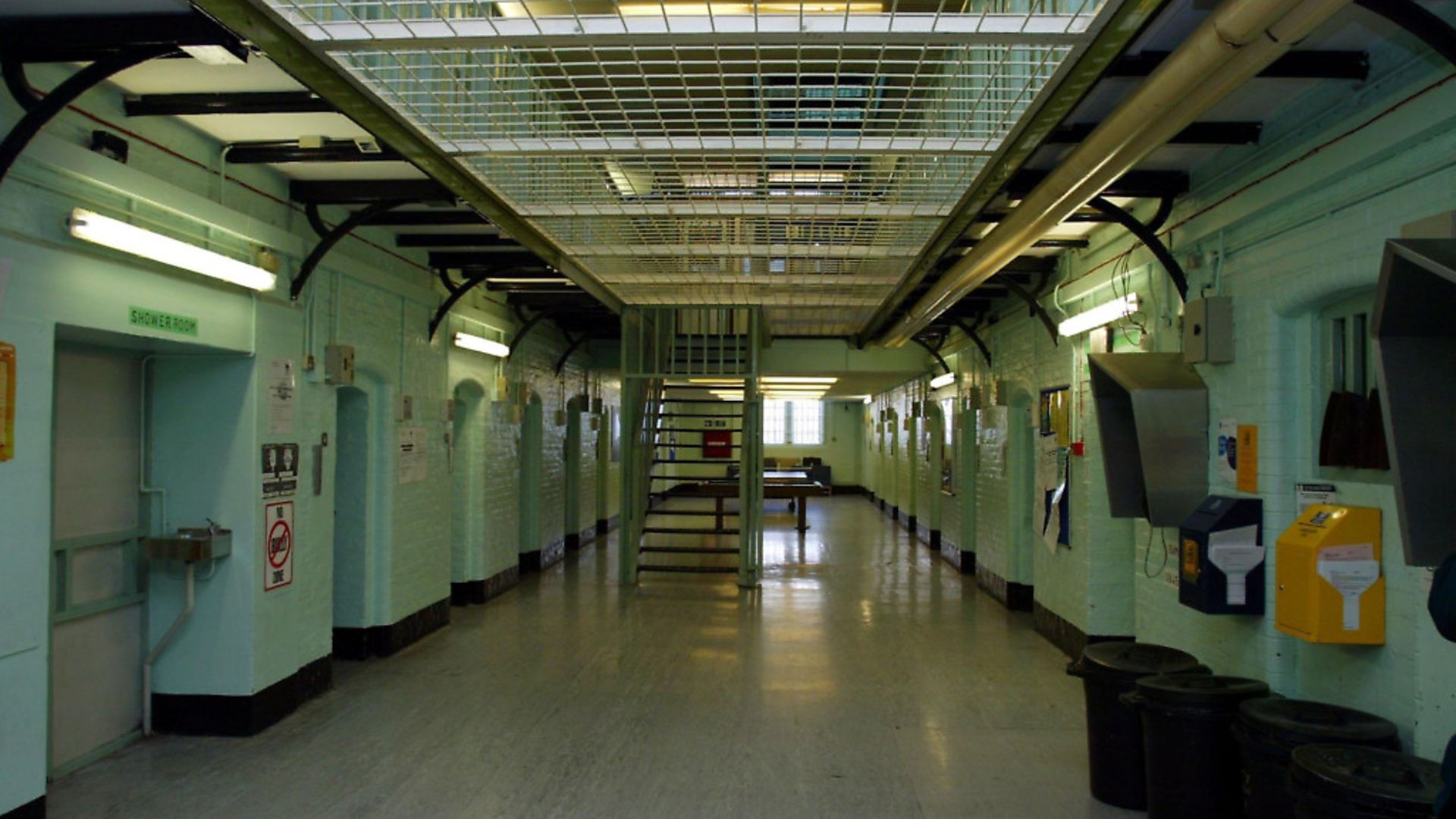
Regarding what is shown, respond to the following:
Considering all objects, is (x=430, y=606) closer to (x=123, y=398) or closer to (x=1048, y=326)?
(x=123, y=398)

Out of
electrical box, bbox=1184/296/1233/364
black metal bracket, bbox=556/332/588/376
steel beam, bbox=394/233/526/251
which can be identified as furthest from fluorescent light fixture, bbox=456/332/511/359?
electrical box, bbox=1184/296/1233/364

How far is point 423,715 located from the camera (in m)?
5.04

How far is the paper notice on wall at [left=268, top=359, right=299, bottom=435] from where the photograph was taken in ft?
15.8

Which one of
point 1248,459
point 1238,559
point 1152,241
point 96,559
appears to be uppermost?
point 1152,241

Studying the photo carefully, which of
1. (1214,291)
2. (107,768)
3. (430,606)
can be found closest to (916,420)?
(430,606)

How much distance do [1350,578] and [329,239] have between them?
5.15m

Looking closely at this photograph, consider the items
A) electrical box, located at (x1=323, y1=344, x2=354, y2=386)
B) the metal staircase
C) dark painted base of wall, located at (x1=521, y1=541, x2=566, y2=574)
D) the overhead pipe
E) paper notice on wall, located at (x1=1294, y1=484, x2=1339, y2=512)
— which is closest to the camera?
the overhead pipe

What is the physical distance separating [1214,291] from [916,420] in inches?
369

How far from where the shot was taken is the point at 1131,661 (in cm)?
383

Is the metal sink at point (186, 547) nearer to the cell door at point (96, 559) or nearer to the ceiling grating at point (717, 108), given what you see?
the cell door at point (96, 559)

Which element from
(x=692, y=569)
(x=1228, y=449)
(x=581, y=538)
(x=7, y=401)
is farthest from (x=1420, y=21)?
(x=581, y=538)

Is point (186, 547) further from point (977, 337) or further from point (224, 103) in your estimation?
point (977, 337)

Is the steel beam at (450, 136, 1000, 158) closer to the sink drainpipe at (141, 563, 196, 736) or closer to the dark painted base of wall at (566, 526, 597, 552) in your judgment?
the sink drainpipe at (141, 563, 196, 736)

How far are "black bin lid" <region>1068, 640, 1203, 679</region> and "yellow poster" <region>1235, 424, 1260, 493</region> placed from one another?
2.61ft
